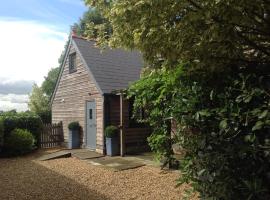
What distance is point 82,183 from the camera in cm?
965

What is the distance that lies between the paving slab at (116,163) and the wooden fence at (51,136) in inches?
219

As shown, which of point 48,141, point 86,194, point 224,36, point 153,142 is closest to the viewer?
point 224,36

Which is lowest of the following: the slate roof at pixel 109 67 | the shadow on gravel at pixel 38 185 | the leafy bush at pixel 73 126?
the shadow on gravel at pixel 38 185

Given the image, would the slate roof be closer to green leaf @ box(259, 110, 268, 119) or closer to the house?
the house

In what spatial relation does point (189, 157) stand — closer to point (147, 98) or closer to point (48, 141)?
point (147, 98)

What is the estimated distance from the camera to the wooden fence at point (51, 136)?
1856cm

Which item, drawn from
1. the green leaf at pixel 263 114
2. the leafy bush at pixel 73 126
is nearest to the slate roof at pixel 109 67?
the leafy bush at pixel 73 126

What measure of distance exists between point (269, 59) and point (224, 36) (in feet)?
3.58

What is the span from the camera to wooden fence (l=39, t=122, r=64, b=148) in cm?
1856

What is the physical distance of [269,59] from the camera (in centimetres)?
507

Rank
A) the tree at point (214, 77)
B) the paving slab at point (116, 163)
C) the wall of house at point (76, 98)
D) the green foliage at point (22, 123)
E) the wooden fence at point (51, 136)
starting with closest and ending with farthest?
the tree at point (214, 77) < the paving slab at point (116, 163) < the wall of house at point (76, 98) < the green foliage at point (22, 123) < the wooden fence at point (51, 136)

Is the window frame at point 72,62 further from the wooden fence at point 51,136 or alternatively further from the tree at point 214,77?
the tree at point 214,77

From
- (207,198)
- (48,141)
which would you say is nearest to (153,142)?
(207,198)

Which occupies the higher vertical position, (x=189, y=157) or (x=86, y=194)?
(x=189, y=157)
